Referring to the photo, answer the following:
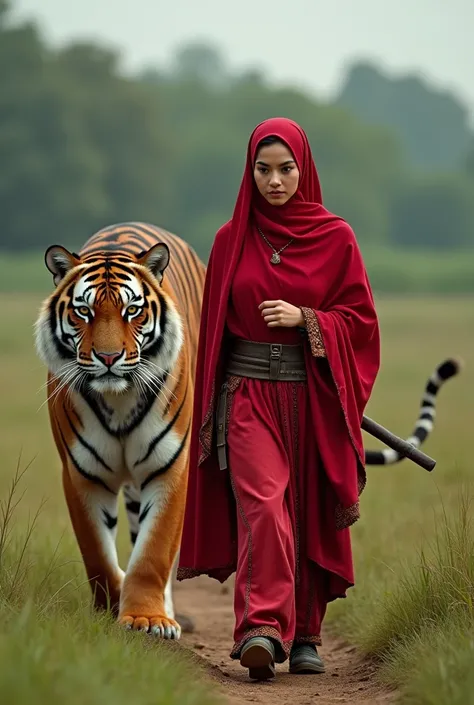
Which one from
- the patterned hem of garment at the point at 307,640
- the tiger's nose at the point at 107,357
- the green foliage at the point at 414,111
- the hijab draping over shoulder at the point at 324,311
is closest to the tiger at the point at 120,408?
the tiger's nose at the point at 107,357

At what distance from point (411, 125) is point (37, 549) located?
81.5m

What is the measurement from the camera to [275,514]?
16.3 feet

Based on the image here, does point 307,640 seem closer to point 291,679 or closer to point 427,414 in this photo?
point 291,679

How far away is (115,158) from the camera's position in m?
49.3

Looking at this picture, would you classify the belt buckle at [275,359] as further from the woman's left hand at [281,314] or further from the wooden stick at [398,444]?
the wooden stick at [398,444]

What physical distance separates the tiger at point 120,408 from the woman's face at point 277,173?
2.69 ft

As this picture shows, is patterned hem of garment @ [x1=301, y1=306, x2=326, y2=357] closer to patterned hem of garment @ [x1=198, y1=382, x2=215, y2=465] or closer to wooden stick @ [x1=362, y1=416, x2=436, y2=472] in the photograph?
patterned hem of garment @ [x1=198, y1=382, x2=215, y2=465]

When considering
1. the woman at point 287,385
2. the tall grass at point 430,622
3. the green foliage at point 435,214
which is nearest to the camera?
the tall grass at point 430,622

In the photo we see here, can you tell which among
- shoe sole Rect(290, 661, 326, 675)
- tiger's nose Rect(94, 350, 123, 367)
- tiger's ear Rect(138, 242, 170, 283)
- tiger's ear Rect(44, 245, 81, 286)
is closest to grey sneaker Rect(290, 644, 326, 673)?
shoe sole Rect(290, 661, 326, 675)

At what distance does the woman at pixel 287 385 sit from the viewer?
5074 millimetres

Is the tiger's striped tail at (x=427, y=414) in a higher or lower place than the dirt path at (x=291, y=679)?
higher

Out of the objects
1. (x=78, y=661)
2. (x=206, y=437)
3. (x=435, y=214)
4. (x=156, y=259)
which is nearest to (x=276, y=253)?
(x=206, y=437)

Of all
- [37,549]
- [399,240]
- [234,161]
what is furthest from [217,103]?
[37,549]

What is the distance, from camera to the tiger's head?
217 inches
